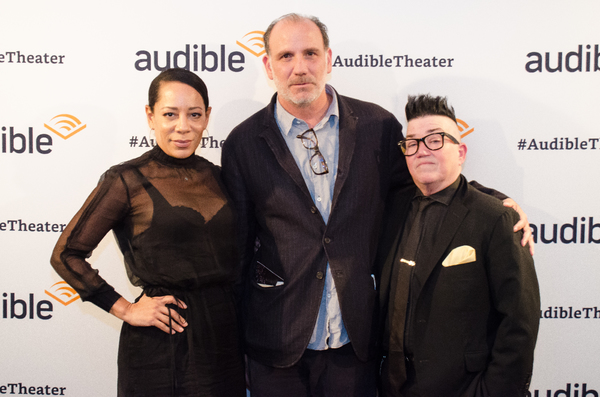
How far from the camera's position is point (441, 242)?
5.65ft

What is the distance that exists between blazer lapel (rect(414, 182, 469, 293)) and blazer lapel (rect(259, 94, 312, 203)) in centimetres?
56

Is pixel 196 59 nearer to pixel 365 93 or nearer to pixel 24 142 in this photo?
pixel 365 93

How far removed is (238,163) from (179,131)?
34cm

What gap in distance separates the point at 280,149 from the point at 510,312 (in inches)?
46.1

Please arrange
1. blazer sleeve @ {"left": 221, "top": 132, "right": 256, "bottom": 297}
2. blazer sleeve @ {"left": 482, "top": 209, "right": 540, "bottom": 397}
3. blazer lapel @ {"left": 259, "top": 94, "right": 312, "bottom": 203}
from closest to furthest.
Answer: blazer sleeve @ {"left": 482, "top": 209, "right": 540, "bottom": 397} → blazer lapel @ {"left": 259, "top": 94, "right": 312, "bottom": 203} → blazer sleeve @ {"left": 221, "top": 132, "right": 256, "bottom": 297}

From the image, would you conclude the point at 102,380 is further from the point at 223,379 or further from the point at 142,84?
the point at 142,84

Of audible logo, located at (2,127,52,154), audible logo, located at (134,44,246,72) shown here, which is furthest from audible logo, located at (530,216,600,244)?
audible logo, located at (2,127,52,154)

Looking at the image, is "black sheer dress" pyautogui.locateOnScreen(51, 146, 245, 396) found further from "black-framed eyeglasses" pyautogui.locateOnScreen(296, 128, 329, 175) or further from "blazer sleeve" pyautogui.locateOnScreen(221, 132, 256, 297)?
"black-framed eyeglasses" pyautogui.locateOnScreen(296, 128, 329, 175)

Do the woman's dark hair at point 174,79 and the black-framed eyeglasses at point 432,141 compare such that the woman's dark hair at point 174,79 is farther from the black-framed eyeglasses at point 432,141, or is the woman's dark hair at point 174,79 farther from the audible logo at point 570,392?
the audible logo at point 570,392

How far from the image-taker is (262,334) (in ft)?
6.58

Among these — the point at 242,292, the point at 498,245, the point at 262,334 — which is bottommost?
the point at 262,334

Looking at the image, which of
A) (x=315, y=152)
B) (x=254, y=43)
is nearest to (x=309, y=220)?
(x=315, y=152)

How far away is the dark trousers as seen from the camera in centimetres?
196

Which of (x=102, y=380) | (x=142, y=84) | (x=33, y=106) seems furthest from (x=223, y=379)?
(x=33, y=106)
